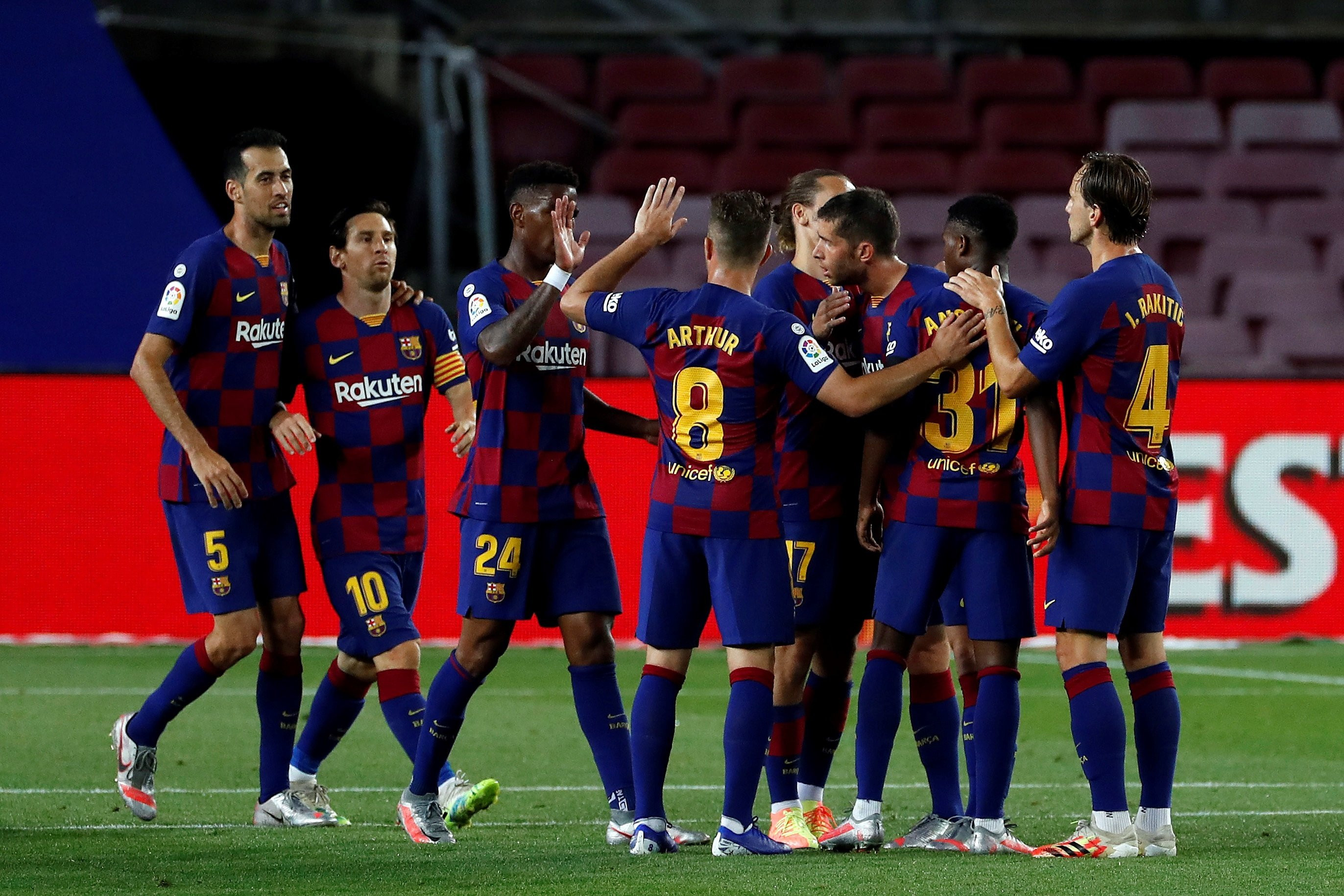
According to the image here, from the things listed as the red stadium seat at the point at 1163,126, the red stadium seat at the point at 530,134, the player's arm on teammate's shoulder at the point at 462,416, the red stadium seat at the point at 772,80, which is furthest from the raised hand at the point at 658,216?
the red stadium seat at the point at 1163,126

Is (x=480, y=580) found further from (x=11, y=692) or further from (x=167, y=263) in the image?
(x=167, y=263)

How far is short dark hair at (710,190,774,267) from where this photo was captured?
552 cm

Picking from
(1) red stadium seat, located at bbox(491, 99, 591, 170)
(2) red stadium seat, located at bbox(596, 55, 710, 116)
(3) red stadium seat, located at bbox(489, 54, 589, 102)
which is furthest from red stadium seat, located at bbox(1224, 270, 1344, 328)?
(3) red stadium seat, located at bbox(489, 54, 589, 102)

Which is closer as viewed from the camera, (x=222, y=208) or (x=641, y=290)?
(x=641, y=290)

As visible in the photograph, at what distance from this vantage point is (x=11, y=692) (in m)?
9.62

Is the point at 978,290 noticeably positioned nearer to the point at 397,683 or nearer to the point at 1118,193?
the point at 1118,193

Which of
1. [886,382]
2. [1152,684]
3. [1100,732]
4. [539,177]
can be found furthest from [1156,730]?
[539,177]

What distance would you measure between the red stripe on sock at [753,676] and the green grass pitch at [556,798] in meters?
0.51

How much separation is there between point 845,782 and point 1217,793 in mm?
1433

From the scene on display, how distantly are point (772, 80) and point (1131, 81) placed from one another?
129 inches

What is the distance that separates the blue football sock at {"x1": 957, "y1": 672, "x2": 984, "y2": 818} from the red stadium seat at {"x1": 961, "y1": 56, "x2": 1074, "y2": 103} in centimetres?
1145

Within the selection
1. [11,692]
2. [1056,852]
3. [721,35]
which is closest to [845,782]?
[1056,852]

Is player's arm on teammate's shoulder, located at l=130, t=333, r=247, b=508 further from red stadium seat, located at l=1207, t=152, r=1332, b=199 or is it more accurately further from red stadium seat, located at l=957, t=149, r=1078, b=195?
red stadium seat, located at l=1207, t=152, r=1332, b=199

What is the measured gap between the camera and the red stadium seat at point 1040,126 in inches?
646
